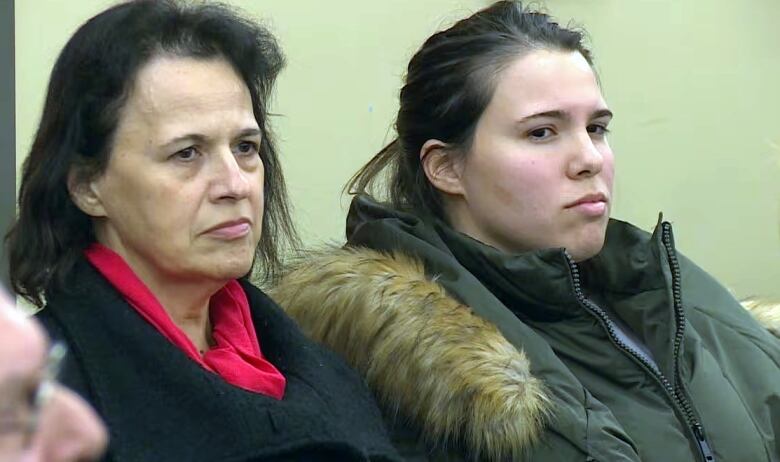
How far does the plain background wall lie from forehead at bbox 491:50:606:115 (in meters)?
0.65

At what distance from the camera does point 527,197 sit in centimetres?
200

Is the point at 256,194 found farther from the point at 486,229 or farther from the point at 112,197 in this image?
the point at 486,229

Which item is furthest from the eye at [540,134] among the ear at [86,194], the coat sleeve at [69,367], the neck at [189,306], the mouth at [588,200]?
the coat sleeve at [69,367]

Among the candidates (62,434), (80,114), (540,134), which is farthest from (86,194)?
(62,434)

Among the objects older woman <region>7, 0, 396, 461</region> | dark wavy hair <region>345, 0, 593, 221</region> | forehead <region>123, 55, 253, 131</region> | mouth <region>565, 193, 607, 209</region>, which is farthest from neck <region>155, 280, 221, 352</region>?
mouth <region>565, 193, 607, 209</region>

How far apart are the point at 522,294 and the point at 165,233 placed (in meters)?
0.59

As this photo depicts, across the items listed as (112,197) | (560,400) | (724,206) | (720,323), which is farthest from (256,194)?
(724,206)

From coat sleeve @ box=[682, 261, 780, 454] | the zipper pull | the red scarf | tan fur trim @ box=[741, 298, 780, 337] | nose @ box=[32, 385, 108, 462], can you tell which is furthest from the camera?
tan fur trim @ box=[741, 298, 780, 337]

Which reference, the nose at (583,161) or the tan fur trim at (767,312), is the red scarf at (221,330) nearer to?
the nose at (583,161)

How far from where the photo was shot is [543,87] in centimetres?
202

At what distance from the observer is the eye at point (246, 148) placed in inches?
66.6

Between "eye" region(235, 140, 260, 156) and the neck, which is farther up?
"eye" region(235, 140, 260, 156)

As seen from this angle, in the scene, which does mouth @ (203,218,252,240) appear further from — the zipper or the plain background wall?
the plain background wall

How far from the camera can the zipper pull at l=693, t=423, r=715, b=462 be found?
185 centimetres
